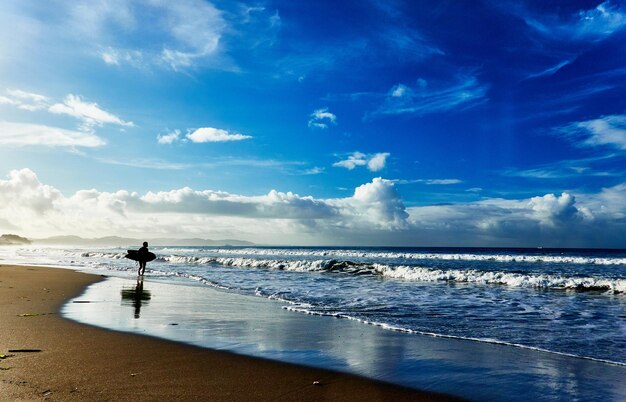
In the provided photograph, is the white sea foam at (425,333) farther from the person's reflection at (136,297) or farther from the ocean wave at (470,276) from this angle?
the ocean wave at (470,276)

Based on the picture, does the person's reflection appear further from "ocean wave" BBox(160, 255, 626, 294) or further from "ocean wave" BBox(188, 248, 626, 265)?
"ocean wave" BBox(188, 248, 626, 265)

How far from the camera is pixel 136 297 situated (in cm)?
1376

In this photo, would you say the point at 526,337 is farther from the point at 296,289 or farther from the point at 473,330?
the point at 296,289

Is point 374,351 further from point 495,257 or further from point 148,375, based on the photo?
point 495,257

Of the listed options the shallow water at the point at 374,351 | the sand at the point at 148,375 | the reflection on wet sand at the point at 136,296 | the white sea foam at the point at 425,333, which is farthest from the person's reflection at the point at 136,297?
the white sea foam at the point at 425,333

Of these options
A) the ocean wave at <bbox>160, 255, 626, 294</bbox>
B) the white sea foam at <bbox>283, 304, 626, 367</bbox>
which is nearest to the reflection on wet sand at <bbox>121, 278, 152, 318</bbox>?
the white sea foam at <bbox>283, 304, 626, 367</bbox>

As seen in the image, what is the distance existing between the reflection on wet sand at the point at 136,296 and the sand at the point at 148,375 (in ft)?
11.2

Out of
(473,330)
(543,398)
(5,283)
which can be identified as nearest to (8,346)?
(543,398)

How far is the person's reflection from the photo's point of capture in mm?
11964

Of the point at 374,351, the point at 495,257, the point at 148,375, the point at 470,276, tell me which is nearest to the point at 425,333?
the point at 374,351

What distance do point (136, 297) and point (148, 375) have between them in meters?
9.19

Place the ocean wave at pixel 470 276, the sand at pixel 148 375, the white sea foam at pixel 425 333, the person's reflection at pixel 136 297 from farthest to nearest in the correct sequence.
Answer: the ocean wave at pixel 470 276, the person's reflection at pixel 136 297, the white sea foam at pixel 425 333, the sand at pixel 148 375

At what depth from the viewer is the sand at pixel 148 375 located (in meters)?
4.66

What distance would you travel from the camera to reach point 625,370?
20.6 feet
